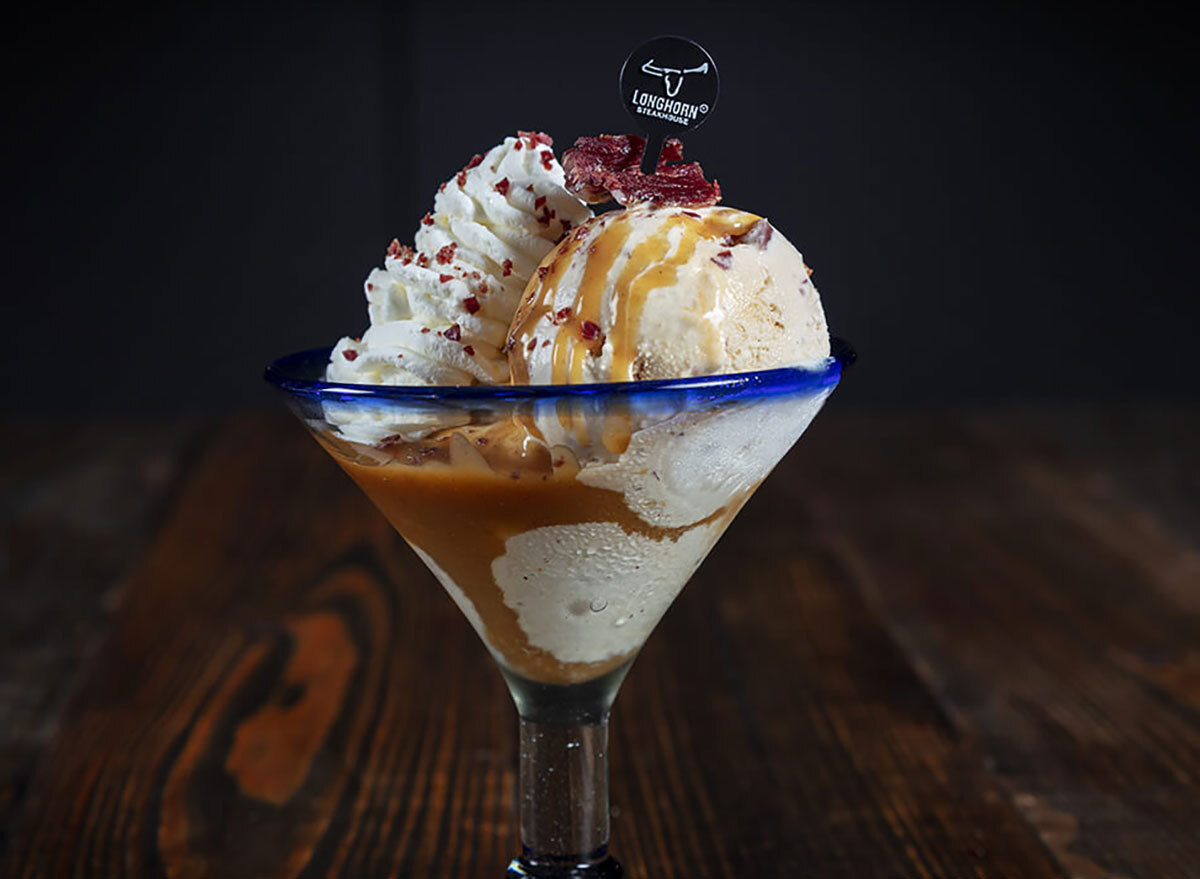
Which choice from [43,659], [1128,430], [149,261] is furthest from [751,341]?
[149,261]

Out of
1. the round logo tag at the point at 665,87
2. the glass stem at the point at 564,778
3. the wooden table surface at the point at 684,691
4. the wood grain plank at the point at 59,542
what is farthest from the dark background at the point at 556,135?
the glass stem at the point at 564,778

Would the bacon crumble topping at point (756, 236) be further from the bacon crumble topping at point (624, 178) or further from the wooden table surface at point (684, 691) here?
the wooden table surface at point (684, 691)

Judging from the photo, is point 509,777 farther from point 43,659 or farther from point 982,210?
point 982,210

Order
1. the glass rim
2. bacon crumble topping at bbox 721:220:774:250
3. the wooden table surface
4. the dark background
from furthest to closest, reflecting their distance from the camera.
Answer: the dark background, the wooden table surface, bacon crumble topping at bbox 721:220:774:250, the glass rim

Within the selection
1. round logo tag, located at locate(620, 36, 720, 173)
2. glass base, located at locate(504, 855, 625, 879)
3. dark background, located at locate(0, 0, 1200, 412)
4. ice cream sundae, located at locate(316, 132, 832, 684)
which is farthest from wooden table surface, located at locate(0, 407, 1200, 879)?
dark background, located at locate(0, 0, 1200, 412)

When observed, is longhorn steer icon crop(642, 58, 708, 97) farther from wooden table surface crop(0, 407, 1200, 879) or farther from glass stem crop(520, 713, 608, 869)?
wooden table surface crop(0, 407, 1200, 879)

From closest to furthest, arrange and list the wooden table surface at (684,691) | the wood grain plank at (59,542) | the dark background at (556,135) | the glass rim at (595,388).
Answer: the glass rim at (595,388) < the wooden table surface at (684,691) < the wood grain plank at (59,542) < the dark background at (556,135)
